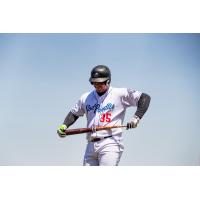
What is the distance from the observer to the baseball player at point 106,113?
4.63 metres

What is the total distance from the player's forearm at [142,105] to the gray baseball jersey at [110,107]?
2.0 inches

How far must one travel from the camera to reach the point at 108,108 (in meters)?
4.79

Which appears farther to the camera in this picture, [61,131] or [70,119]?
[70,119]

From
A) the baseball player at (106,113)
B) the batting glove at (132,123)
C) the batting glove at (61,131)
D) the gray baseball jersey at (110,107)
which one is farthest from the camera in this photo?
the batting glove at (61,131)

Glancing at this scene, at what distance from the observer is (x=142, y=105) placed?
474cm

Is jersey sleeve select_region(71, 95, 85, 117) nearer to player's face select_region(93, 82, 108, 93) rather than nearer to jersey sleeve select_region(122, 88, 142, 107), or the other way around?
player's face select_region(93, 82, 108, 93)

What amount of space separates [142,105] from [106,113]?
436 mm

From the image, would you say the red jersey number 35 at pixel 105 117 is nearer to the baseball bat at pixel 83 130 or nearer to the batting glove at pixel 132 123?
the baseball bat at pixel 83 130

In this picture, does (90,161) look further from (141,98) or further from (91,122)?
(141,98)

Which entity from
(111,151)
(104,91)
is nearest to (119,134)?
(111,151)

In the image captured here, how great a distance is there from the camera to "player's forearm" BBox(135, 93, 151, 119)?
4707 millimetres

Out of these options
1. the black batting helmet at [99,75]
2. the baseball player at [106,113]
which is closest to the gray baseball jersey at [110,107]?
the baseball player at [106,113]

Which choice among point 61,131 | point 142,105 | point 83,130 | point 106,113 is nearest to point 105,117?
point 106,113

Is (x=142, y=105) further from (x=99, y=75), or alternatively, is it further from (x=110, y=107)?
(x=99, y=75)
